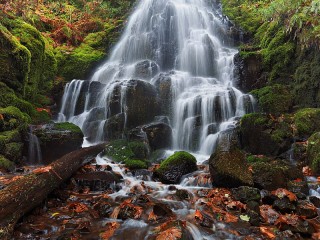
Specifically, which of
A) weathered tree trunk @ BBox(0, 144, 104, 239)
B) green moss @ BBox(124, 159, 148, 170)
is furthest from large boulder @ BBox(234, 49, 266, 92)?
weathered tree trunk @ BBox(0, 144, 104, 239)

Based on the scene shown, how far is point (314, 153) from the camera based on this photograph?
6.87m

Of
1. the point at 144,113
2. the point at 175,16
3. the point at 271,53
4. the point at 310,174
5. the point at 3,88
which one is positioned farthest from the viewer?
the point at 175,16

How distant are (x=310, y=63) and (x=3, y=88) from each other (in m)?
11.5

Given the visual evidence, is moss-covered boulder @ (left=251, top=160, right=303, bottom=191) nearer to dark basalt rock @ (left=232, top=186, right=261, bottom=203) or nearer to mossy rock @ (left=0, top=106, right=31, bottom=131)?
dark basalt rock @ (left=232, top=186, right=261, bottom=203)

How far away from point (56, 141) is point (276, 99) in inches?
339

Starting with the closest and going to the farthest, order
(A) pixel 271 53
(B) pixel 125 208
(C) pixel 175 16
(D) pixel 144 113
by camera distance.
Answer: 1. (B) pixel 125 208
2. (D) pixel 144 113
3. (A) pixel 271 53
4. (C) pixel 175 16

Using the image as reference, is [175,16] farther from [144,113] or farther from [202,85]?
[144,113]

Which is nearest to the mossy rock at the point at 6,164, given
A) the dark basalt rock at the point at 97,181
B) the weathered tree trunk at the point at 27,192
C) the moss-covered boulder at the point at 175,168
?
the weathered tree trunk at the point at 27,192

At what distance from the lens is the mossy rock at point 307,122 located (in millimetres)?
8609

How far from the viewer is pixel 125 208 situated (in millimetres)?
4594

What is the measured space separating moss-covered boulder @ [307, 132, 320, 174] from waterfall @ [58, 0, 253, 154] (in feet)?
11.6

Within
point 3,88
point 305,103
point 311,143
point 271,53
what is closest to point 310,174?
point 311,143

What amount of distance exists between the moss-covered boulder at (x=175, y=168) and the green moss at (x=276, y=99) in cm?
558

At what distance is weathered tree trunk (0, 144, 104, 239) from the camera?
3502 mm
